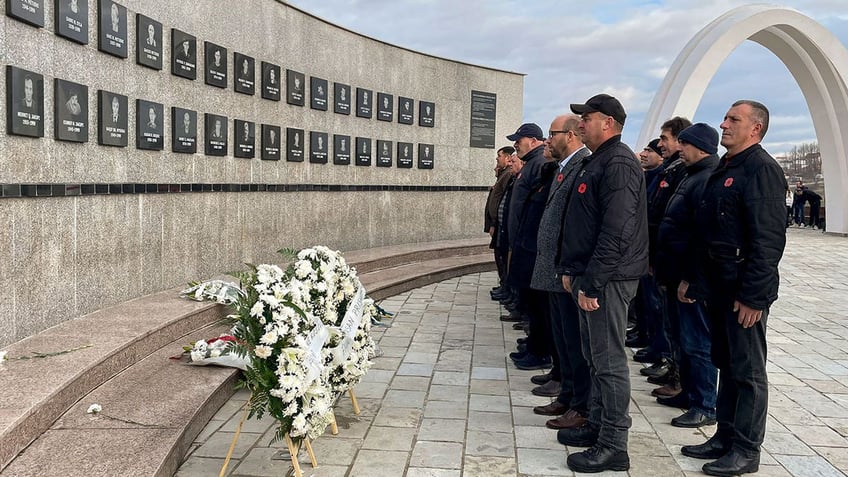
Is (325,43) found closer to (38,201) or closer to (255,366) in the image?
(38,201)

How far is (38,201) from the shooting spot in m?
5.11

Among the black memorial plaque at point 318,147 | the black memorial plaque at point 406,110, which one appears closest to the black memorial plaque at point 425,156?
the black memorial plaque at point 406,110

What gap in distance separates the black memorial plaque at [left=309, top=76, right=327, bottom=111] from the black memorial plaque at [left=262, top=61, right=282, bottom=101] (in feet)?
3.15

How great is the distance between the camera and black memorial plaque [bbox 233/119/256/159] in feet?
27.9

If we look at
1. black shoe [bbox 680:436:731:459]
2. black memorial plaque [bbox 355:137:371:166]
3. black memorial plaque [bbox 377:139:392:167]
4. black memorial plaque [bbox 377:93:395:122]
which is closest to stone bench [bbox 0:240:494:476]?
black shoe [bbox 680:436:731:459]

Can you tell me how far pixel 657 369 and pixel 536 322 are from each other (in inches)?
41.5

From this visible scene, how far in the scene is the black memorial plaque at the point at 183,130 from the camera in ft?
23.6

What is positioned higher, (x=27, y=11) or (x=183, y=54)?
(x=183, y=54)

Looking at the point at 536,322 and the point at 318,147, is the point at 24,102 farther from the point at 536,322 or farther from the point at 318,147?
the point at 318,147

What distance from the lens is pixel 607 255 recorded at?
3.88 metres

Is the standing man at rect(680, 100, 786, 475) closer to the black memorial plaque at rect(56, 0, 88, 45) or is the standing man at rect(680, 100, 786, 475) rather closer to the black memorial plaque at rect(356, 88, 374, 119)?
the black memorial plaque at rect(56, 0, 88, 45)

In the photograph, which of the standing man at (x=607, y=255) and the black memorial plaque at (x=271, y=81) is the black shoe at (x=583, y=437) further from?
the black memorial plaque at (x=271, y=81)

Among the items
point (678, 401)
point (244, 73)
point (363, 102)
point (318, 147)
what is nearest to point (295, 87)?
point (318, 147)

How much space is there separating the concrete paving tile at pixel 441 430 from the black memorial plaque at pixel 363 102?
7832 millimetres
